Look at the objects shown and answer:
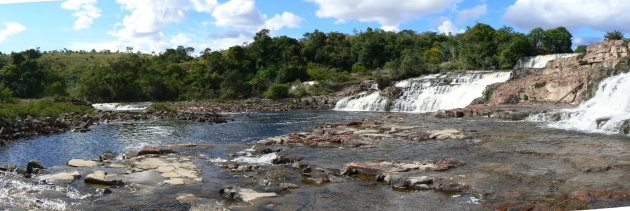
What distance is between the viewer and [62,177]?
9078 millimetres

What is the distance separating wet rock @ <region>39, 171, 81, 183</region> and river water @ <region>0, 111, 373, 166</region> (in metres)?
2.97

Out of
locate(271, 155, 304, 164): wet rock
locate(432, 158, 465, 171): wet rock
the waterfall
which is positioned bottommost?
locate(271, 155, 304, 164): wet rock

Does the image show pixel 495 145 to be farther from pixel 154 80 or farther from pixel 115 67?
pixel 115 67

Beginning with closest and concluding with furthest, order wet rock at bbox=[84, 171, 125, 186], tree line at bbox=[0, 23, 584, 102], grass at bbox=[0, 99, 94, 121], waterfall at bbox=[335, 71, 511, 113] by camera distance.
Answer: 1. wet rock at bbox=[84, 171, 125, 186]
2. grass at bbox=[0, 99, 94, 121]
3. waterfall at bbox=[335, 71, 511, 113]
4. tree line at bbox=[0, 23, 584, 102]

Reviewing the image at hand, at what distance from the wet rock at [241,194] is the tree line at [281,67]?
33930mm

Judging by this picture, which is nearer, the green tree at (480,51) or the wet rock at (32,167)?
the wet rock at (32,167)

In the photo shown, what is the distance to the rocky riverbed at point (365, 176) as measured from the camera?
23.0 ft

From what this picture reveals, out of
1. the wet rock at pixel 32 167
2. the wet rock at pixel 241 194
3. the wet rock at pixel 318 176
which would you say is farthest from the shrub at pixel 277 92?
the wet rock at pixel 241 194

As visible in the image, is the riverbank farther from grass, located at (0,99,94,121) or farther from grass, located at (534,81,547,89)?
grass, located at (534,81,547,89)

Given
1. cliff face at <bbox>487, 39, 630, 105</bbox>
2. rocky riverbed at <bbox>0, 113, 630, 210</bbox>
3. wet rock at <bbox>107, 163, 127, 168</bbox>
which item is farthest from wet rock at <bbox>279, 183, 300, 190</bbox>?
cliff face at <bbox>487, 39, 630, 105</bbox>

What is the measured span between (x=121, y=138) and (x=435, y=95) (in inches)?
833

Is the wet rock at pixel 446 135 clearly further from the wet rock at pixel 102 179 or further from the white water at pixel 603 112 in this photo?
the wet rock at pixel 102 179

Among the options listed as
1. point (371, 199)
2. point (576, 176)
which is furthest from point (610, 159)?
point (371, 199)

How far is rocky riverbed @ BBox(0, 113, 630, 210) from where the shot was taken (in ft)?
23.0
